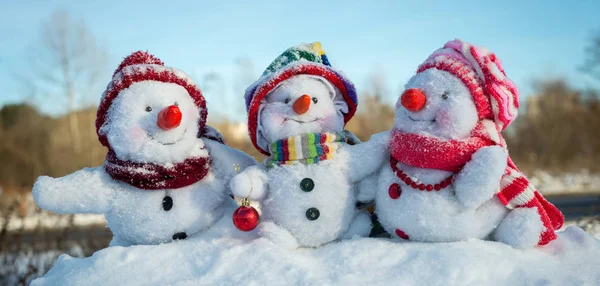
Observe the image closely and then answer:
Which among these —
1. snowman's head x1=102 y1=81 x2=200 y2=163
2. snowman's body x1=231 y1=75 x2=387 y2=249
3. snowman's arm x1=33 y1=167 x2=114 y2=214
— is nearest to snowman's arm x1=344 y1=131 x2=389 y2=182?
snowman's body x1=231 y1=75 x2=387 y2=249

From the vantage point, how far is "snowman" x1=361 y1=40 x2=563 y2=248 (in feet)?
6.66

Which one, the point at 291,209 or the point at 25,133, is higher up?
the point at 291,209

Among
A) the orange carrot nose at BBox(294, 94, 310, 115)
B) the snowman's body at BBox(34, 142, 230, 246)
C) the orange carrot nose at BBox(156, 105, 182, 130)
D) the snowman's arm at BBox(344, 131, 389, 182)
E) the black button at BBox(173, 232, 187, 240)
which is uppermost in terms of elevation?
the orange carrot nose at BBox(294, 94, 310, 115)

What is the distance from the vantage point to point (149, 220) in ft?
7.39

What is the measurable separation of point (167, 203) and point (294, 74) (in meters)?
0.86

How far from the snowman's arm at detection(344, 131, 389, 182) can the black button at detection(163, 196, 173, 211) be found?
859mm

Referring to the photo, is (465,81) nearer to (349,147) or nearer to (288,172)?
(349,147)

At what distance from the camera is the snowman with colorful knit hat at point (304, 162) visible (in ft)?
7.19

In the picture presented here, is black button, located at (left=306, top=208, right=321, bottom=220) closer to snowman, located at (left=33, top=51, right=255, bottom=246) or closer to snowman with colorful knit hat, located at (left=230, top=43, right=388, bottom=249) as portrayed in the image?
snowman with colorful knit hat, located at (left=230, top=43, right=388, bottom=249)

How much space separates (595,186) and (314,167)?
13.8m

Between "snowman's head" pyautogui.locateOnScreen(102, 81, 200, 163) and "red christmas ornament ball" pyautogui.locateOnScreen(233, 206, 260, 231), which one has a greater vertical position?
"snowman's head" pyautogui.locateOnScreen(102, 81, 200, 163)

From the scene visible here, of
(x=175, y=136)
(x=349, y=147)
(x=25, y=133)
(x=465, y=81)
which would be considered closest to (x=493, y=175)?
(x=465, y=81)

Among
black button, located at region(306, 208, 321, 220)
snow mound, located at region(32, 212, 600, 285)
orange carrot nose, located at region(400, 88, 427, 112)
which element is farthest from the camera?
black button, located at region(306, 208, 321, 220)

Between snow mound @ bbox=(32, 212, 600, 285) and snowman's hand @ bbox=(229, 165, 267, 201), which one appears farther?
snowman's hand @ bbox=(229, 165, 267, 201)
